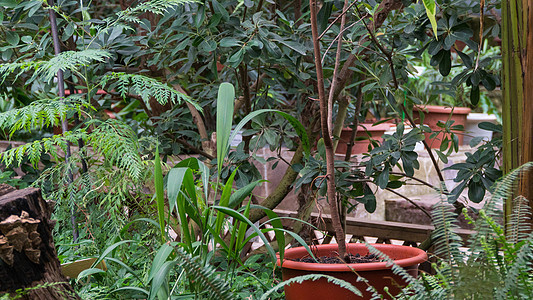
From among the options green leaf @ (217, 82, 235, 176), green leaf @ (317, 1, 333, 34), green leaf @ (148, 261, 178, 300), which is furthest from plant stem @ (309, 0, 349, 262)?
green leaf @ (148, 261, 178, 300)

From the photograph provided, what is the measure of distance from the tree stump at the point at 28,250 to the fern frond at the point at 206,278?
1.10 feet

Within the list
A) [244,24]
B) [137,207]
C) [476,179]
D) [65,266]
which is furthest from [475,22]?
[65,266]

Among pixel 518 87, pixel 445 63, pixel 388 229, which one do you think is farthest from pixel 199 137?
pixel 518 87

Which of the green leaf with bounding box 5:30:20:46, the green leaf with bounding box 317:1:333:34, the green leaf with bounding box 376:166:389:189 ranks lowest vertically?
the green leaf with bounding box 376:166:389:189

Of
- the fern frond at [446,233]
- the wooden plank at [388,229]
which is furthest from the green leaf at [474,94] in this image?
the fern frond at [446,233]

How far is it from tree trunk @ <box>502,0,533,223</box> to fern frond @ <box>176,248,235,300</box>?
85cm

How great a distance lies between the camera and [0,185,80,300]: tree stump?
1.08 m

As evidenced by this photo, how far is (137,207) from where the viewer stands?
179 cm

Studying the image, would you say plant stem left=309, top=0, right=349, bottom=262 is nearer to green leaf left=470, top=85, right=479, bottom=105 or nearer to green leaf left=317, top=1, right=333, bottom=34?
green leaf left=317, top=1, right=333, bottom=34

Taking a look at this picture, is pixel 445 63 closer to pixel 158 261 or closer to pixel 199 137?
pixel 199 137

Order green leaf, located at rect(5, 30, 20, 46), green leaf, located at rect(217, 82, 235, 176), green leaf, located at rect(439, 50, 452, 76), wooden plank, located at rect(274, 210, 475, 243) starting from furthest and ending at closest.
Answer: wooden plank, located at rect(274, 210, 475, 243) < green leaf, located at rect(5, 30, 20, 46) < green leaf, located at rect(439, 50, 452, 76) < green leaf, located at rect(217, 82, 235, 176)

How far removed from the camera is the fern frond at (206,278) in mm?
1000

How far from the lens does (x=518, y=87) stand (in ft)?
4.70

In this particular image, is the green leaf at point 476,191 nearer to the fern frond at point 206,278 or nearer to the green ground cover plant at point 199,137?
the green ground cover plant at point 199,137
